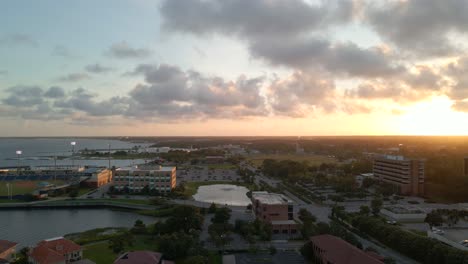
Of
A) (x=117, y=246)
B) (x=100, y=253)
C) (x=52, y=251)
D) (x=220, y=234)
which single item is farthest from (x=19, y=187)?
(x=220, y=234)

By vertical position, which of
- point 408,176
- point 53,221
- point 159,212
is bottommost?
point 53,221

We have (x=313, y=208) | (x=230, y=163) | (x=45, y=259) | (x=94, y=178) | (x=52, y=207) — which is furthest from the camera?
(x=230, y=163)

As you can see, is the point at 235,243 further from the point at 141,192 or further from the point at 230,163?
the point at 230,163

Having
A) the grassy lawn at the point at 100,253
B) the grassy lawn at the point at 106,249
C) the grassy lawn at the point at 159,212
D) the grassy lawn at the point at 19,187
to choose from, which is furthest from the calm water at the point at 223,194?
the grassy lawn at the point at 19,187

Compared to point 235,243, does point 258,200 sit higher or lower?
higher

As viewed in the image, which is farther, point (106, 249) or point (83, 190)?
point (83, 190)

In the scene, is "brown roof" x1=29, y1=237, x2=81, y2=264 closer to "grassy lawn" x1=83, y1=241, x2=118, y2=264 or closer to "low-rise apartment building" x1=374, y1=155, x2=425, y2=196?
"grassy lawn" x1=83, y1=241, x2=118, y2=264

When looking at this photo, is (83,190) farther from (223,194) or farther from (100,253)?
(100,253)

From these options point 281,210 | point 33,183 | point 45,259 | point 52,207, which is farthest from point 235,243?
point 33,183
